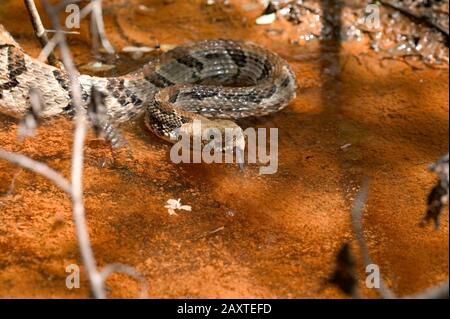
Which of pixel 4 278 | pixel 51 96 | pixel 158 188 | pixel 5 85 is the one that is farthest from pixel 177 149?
pixel 4 278

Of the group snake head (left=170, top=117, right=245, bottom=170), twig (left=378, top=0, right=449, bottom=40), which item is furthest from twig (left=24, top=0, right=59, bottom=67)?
twig (left=378, top=0, right=449, bottom=40)

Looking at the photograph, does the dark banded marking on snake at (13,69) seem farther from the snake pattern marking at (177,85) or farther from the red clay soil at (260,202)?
the red clay soil at (260,202)

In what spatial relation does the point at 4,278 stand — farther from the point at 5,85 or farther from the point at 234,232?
the point at 5,85

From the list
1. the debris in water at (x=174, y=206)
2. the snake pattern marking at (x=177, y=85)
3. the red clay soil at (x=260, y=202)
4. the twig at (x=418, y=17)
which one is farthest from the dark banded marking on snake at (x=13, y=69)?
the twig at (x=418, y=17)

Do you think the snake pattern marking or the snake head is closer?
the snake head

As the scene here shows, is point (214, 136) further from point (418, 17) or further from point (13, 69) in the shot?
point (418, 17)

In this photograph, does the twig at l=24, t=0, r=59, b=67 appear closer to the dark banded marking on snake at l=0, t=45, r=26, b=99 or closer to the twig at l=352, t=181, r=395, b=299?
the dark banded marking on snake at l=0, t=45, r=26, b=99
